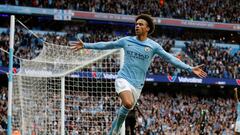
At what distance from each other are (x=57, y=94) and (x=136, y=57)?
5.98m

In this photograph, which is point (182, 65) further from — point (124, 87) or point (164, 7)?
point (164, 7)

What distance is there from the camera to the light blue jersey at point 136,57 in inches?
316

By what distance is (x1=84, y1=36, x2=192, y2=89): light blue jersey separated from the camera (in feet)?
26.4

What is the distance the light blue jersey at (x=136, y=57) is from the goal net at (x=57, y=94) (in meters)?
4.08

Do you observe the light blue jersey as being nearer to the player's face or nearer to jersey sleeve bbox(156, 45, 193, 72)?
jersey sleeve bbox(156, 45, 193, 72)

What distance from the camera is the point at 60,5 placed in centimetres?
3931

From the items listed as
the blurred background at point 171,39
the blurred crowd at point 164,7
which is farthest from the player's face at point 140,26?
the blurred crowd at point 164,7

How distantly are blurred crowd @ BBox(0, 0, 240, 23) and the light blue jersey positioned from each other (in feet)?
103

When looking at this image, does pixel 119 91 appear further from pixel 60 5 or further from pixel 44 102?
pixel 60 5

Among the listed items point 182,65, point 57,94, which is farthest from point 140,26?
point 57,94

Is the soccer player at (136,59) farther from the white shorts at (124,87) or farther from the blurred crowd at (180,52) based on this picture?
the blurred crowd at (180,52)

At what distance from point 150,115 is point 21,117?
18.8 meters

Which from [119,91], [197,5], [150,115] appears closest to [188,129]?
[150,115]

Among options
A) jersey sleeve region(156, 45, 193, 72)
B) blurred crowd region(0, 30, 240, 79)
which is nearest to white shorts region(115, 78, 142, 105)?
jersey sleeve region(156, 45, 193, 72)
